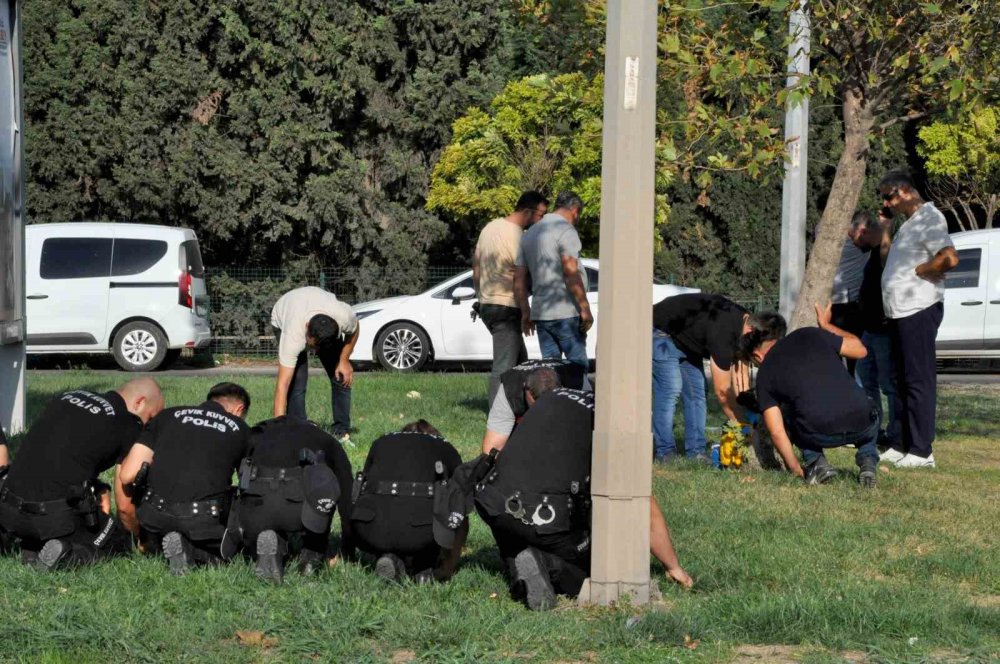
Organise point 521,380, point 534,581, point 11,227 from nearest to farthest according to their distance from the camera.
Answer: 1. point 534,581
2. point 521,380
3. point 11,227

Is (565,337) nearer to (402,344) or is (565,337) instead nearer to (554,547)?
(554,547)

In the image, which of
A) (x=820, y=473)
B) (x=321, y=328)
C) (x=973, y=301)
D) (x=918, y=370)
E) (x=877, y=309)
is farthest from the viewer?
(x=973, y=301)

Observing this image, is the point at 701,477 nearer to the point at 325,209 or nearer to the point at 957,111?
the point at 957,111

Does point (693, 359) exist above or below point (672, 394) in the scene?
above

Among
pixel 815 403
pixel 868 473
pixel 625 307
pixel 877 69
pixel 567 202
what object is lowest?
pixel 868 473

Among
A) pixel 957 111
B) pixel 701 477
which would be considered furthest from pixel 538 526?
pixel 957 111

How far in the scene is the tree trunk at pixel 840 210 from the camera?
30.5ft

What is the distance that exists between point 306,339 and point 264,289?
13.8 metres

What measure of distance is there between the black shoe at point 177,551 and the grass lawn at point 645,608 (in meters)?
0.09

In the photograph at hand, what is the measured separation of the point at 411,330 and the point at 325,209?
5261 mm

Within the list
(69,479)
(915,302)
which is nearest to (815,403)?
(915,302)

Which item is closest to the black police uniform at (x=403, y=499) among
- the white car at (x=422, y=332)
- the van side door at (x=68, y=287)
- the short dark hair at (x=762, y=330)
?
the short dark hair at (x=762, y=330)

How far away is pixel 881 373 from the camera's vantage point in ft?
33.4

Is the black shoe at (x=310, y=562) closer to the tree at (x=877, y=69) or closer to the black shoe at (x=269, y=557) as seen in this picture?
the black shoe at (x=269, y=557)
